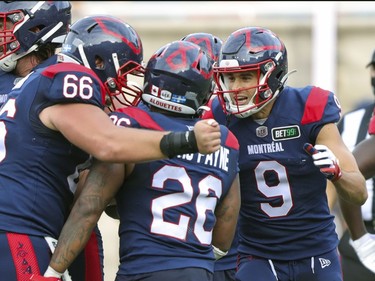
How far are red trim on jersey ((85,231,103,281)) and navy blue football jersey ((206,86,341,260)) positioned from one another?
0.88m

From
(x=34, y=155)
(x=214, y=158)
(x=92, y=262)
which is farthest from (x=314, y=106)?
(x=34, y=155)

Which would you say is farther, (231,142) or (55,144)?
(231,142)

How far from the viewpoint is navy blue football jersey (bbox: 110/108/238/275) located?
4.38m

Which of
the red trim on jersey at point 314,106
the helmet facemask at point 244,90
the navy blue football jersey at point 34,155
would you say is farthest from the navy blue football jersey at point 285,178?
the navy blue football jersey at point 34,155

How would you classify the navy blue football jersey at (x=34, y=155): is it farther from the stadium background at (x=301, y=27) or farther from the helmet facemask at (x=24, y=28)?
the stadium background at (x=301, y=27)

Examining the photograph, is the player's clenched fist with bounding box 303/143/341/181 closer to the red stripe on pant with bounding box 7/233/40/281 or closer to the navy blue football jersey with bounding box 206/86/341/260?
the navy blue football jersey with bounding box 206/86/341/260

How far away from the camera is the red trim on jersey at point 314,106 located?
5227 mm

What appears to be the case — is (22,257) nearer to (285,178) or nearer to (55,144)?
(55,144)

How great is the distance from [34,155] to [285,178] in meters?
1.51

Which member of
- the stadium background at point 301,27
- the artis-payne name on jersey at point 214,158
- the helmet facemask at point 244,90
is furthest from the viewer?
the stadium background at point 301,27

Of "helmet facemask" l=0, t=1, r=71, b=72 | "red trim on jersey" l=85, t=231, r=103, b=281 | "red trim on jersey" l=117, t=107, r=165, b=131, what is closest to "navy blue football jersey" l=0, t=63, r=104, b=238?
"red trim on jersey" l=117, t=107, r=165, b=131

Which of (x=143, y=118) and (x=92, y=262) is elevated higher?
(x=143, y=118)

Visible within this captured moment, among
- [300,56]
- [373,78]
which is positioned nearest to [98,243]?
[373,78]

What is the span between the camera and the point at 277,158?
17.4ft
